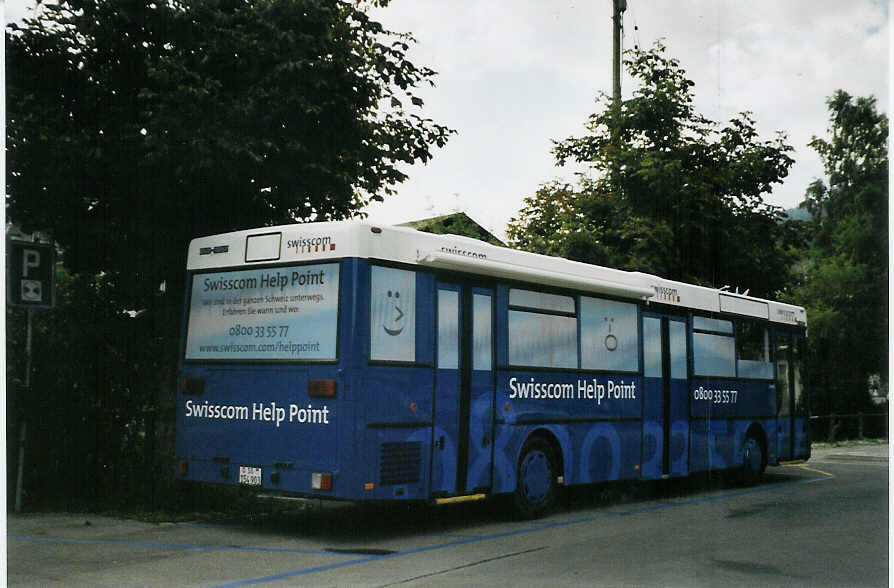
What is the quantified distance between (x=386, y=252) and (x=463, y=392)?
1737 mm

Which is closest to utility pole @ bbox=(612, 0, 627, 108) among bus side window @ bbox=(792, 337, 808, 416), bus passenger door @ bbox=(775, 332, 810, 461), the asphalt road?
bus passenger door @ bbox=(775, 332, 810, 461)

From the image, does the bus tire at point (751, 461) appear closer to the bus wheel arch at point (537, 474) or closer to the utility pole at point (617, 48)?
the bus wheel arch at point (537, 474)

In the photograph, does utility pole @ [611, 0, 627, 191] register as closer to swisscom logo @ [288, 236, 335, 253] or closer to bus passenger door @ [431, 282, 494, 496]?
bus passenger door @ [431, 282, 494, 496]

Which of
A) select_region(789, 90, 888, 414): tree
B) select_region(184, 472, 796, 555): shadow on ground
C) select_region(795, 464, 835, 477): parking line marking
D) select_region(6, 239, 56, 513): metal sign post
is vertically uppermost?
select_region(789, 90, 888, 414): tree

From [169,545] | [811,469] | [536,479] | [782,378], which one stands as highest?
[782,378]

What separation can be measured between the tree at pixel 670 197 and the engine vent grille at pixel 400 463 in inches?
392

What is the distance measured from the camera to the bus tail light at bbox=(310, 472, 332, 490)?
941 cm

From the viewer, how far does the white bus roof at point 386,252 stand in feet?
31.7

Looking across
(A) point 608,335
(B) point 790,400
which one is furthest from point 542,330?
(B) point 790,400

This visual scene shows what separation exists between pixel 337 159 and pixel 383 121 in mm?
852

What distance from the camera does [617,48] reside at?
1762 centimetres

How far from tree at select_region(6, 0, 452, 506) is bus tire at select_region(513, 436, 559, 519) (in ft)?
12.5

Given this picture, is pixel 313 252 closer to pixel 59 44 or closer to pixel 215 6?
pixel 215 6

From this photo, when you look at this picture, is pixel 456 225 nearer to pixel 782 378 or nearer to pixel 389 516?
pixel 782 378
